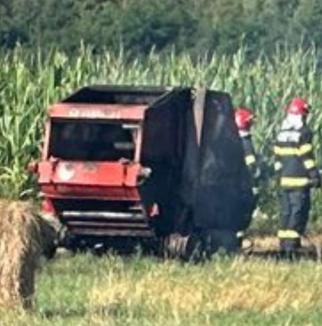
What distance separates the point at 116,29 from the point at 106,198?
3852cm

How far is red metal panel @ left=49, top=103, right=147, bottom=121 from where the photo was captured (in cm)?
1956

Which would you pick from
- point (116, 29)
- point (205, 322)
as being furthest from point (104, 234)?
point (116, 29)

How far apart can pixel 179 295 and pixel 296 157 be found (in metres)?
7.59

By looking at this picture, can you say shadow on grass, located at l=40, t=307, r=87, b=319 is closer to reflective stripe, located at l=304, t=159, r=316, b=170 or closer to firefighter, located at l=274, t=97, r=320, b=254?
firefighter, located at l=274, t=97, r=320, b=254

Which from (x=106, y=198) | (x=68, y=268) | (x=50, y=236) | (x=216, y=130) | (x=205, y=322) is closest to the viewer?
(x=205, y=322)

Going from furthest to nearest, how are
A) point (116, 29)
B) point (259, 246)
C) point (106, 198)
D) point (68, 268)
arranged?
1. point (116, 29)
2. point (259, 246)
3. point (106, 198)
4. point (68, 268)

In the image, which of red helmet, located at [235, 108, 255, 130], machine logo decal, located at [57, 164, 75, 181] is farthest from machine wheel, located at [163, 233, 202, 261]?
red helmet, located at [235, 108, 255, 130]

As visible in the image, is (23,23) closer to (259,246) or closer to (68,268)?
(259,246)

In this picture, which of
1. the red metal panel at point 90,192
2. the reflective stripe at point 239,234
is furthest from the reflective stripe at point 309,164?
the red metal panel at point 90,192

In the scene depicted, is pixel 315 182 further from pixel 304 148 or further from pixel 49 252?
pixel 49 252

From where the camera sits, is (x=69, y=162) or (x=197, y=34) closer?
(x=69, y=162)

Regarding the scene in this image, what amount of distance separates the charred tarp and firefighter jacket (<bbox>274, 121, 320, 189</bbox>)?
2.44 feet

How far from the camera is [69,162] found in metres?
19.8

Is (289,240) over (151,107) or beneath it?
beneath
